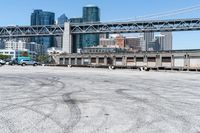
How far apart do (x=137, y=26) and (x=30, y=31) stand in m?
52.4

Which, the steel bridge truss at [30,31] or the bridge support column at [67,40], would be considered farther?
the steel bridge truss at [30,31]

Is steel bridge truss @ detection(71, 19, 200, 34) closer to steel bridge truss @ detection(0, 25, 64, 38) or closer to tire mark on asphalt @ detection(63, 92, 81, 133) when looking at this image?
steel bridge truss @ detection(0, 25, 64, 38)

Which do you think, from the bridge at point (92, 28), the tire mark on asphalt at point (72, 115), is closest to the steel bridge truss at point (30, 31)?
the bridge at point (92, 28)

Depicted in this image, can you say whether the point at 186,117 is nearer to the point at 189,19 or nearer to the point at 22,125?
the point at 22,125

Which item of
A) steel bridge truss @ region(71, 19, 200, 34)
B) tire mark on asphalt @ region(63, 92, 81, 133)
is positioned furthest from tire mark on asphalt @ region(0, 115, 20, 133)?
steel bridge truss @ region(71, 19, 200, 34)

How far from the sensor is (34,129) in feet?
28.6

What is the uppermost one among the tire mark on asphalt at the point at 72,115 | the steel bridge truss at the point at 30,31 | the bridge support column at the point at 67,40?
the steel bridge truss at the point at 30,31

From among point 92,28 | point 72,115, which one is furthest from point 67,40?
point 72,115

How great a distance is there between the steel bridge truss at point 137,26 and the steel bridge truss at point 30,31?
33.7ft

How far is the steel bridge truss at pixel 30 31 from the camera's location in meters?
146

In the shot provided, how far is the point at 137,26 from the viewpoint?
131750mm

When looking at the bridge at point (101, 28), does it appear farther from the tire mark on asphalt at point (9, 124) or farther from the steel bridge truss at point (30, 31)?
the tire mark on asphalt at point (9, 124)

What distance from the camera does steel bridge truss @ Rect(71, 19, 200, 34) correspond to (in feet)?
405

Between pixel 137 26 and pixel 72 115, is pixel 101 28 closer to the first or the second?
pixel 137 26
